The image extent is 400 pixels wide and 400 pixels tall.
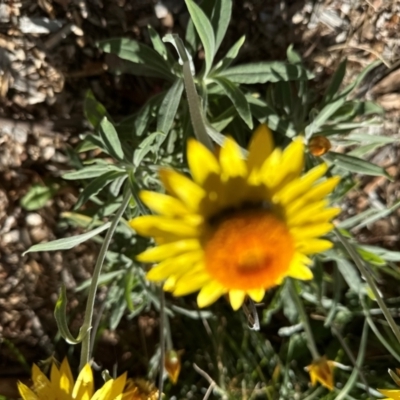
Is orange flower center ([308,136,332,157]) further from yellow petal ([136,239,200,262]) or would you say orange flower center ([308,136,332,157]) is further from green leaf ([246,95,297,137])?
yellow petal ([136,239,200,262])

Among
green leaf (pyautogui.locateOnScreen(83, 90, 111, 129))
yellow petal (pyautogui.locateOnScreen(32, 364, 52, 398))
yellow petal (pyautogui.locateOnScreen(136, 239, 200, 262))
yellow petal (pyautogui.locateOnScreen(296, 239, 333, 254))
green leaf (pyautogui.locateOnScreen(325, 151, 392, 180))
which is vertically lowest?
yellow petal (pyautogui.locateOnScreen(32, 364, 52, 398))

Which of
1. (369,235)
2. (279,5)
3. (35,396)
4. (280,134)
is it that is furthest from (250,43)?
(35,396)

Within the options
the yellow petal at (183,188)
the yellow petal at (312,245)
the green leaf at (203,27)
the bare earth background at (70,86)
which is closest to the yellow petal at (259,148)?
the yellow petal at (183,188)

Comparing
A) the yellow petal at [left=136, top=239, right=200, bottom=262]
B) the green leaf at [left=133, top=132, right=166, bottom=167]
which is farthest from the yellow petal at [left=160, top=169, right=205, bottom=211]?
the green leaf at [left=133, top=132, right=166, bottom=167]

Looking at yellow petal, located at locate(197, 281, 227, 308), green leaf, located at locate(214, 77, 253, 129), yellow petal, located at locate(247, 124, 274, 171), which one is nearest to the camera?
yellow petal, located at locate(247, 124, 274, 171)

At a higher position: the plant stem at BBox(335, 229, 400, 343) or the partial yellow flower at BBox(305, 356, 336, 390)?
the plant stem at BBox(335, 229, 400, 343)

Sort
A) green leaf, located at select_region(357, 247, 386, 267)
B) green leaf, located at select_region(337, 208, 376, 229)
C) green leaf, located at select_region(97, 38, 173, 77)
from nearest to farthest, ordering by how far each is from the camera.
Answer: green leaf, located at select_region(97, 38, 173, 77)
green leaf, located at select_region(357, 247, 386, 267)
green leaf, located at select_region(337, 208, 376, 229)
